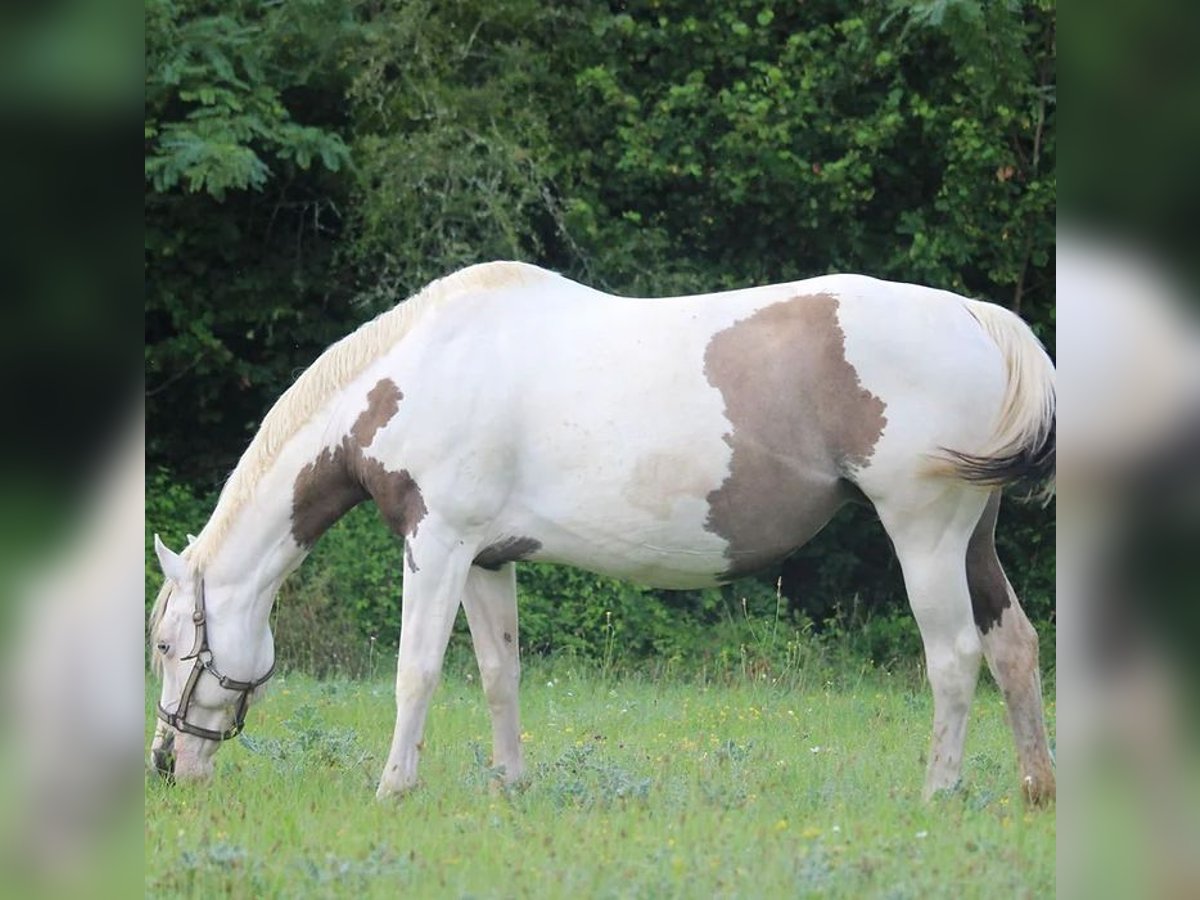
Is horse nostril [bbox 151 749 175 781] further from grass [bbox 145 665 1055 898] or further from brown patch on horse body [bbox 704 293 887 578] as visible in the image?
brown patch on horse body [bbox 704 293 887 578]

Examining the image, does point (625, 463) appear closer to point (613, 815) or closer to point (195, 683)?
point (613, 815)

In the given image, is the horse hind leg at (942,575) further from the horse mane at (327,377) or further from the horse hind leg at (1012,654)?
the horse mane at (327,377)

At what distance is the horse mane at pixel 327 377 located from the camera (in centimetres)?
566

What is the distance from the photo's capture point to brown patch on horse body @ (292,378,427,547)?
18.0 ft

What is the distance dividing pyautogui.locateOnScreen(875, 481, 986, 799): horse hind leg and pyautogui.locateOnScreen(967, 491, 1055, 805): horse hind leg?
189mm

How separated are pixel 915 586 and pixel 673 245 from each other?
689cm

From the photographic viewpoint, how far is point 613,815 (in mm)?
4852

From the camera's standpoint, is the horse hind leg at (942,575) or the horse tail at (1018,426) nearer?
the horse tail at (1018,426)

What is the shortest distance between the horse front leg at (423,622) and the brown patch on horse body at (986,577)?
192 cm

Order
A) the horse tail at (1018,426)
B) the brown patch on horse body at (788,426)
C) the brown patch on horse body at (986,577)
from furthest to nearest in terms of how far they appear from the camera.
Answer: the brown patch on horse body at (986,577) → the brown patch on horse body at (788,426) → the horse tail at (1018,426)

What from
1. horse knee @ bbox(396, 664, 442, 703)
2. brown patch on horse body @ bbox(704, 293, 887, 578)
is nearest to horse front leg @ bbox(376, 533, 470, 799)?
horse knee @ bbox(396, 664, 442, 703)

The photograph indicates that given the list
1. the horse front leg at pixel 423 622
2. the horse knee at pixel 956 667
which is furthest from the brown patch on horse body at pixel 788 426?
the horse front leg at pixel 423 622

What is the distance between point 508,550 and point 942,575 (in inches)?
64.6

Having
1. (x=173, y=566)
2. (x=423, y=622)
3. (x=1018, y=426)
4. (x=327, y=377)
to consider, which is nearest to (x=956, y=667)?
(x=1018, y=426)
